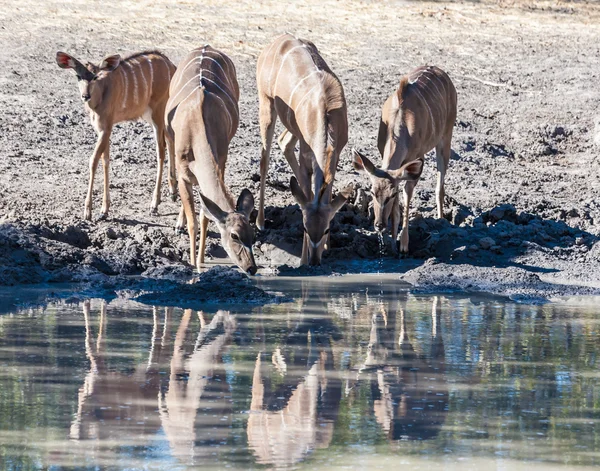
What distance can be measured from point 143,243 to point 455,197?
3.85 m

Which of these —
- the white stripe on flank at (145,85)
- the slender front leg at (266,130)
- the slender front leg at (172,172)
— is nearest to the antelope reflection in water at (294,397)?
the slender front leg at (266,130)

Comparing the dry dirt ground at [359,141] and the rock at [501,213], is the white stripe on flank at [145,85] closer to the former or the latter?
the dry dirt ground at [359,141]

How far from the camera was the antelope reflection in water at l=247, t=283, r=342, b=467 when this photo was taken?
4.55m

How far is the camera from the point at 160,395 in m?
5.28

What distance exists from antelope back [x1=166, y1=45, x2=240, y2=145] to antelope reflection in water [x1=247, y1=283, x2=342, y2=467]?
3555 mm

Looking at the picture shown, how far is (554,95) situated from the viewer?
16.4 m

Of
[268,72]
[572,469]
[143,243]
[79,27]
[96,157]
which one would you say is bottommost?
[572,469]

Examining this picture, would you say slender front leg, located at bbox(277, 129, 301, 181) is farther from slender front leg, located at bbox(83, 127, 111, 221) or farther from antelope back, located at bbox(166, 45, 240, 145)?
slender front leg, located at bbox(83, 127, 111, 221)

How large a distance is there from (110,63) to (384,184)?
3338 millimetres

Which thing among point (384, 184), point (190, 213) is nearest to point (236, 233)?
point (190, 213)

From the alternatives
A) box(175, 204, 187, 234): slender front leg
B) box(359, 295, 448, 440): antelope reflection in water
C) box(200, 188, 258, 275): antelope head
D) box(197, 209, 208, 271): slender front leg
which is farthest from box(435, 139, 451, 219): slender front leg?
box(359, 295, 448, 440): antelope reflection in water

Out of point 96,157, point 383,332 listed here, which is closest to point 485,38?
point 96,157

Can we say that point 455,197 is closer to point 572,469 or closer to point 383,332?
point 383,332

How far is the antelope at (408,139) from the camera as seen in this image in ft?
34.0
